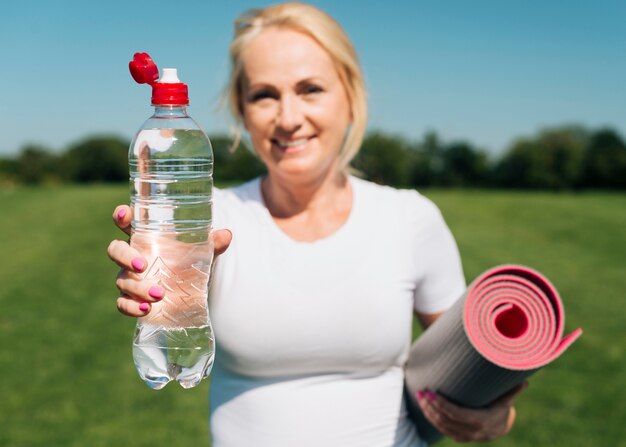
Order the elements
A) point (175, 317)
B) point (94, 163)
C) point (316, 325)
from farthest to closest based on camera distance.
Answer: point (94, 163) → point (316, 325) → point (175, 317)

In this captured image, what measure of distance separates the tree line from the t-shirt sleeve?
57.4 metres

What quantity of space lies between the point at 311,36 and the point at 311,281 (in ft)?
2.87

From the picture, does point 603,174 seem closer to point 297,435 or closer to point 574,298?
point 574,298

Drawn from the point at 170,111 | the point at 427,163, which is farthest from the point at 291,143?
the point at 427,163

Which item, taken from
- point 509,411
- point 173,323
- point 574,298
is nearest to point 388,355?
point 509,411

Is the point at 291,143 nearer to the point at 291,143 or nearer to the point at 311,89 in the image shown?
the point at 291,143

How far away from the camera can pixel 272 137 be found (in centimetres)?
269

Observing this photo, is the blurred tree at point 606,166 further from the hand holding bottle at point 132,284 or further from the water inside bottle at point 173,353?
the hand holding bottle at point 132,284

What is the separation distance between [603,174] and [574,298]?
194 feet

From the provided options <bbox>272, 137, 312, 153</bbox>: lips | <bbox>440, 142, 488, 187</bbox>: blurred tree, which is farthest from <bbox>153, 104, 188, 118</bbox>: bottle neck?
<bbox>440, 142, 488, 187</bbox>: blurred tree

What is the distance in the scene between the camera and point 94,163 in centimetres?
6906

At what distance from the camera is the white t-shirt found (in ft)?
8.50

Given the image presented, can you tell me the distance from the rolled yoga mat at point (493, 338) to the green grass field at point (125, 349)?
14.5 feet

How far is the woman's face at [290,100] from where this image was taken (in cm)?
266
